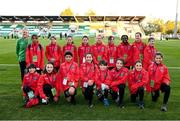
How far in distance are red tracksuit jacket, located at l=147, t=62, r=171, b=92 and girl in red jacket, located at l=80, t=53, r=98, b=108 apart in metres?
1.25

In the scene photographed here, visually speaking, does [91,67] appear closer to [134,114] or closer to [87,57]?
[87,57]

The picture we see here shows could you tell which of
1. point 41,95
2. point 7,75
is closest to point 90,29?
point 7,75

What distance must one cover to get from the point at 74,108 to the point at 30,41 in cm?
249

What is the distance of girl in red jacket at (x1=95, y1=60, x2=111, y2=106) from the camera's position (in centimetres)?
824

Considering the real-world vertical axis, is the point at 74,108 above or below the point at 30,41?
below

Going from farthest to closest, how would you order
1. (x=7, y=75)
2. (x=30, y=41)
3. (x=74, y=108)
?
(x=7, y=75), (x=30, y=41), (x=74, y=108)

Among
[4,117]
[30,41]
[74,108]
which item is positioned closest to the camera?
[4,117]

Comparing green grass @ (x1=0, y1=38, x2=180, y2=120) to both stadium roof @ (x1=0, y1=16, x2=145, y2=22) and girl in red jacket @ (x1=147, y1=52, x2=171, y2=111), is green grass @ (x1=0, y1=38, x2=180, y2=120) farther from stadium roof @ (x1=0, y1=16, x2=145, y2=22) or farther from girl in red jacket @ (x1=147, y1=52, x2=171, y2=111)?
stadium roof @ (x1=0, y1=16, x2=145, y2=22)

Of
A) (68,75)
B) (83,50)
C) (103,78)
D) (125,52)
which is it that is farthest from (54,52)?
(103,78)

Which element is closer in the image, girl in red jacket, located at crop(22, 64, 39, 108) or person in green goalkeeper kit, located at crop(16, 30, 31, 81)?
girl in red jacket, located at crop(22, 64, 39, 108)

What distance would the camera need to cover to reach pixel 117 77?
27.3 ft

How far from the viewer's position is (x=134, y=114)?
750 cm

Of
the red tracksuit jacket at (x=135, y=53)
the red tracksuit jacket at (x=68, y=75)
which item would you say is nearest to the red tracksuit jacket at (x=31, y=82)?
the red tracksuit jacket at (x=68, y=75)

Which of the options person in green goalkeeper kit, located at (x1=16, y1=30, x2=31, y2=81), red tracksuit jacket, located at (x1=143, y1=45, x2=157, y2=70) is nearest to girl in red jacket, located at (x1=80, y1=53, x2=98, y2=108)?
person in green goalkeeper kit, located at (x1=16, y1=30, x2=31, y2=81)
